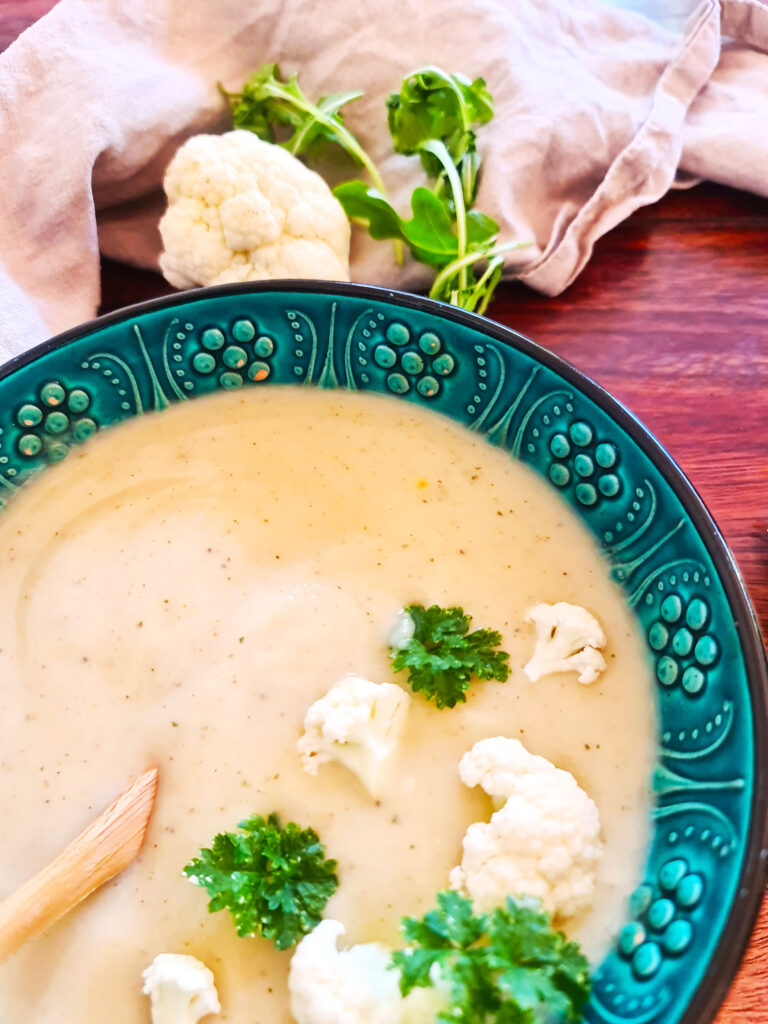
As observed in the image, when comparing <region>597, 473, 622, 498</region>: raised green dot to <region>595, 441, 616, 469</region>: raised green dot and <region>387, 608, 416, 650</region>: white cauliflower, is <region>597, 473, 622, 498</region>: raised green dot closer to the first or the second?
<region>595, 441, 616, 469</region>: raised green dot

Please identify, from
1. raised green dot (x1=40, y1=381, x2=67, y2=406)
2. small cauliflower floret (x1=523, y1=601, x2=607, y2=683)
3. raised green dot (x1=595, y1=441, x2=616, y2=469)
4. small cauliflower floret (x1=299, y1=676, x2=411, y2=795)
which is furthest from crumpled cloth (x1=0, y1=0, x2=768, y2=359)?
small cauliflower floret (x1=299, y1=676, x2=411, y2=795)

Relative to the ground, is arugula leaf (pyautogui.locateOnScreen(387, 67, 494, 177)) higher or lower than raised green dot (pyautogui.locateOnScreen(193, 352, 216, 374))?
higher

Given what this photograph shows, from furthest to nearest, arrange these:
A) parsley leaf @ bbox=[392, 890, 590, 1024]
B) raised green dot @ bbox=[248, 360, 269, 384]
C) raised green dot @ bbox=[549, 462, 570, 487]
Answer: raised green dot @ bbox=[248, 360, 269, 384]
raised green dot @ bbox=[549, 462, 570, 487]
parsley leaf @ bbox=[392, 890, 590, 1024]

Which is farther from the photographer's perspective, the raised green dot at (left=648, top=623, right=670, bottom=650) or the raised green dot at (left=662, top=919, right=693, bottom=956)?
the raised green dot at (left=648, top=623, right=670, bottom=650)

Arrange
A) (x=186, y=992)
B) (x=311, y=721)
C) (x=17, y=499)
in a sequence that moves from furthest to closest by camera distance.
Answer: (x=17, y=499)
(x=311, y=721)
(x=186, y=992)

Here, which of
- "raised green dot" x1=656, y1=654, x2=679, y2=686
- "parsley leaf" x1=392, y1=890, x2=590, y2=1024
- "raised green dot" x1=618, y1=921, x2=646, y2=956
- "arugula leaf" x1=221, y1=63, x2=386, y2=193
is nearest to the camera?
"parsley leaf" x1=392, y1=890, x2=590, y2=1024

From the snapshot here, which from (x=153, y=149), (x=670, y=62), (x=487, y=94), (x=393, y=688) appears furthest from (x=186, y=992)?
(x=670, y=62)

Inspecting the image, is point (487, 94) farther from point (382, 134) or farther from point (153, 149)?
point (153, 149)

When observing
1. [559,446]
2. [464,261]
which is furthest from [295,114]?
[559,446]
